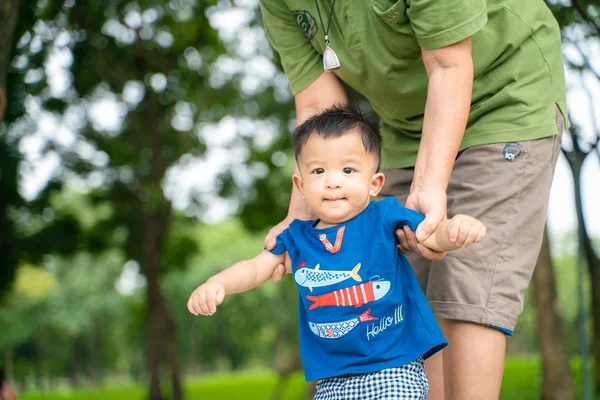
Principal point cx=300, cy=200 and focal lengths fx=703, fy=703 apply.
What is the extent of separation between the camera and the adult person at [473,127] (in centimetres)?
185

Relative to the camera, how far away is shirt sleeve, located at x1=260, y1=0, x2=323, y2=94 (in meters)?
2.34

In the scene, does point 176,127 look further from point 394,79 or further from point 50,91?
point 394,79

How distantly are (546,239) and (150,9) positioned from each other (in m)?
6.60

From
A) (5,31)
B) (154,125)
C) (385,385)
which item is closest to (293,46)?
(385,385)

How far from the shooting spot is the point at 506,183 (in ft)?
6.48

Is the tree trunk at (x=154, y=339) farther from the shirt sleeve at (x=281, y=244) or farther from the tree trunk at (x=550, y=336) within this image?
the shirt sleeve at (x=281, y=244)

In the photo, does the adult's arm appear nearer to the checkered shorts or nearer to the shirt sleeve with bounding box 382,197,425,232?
the shirt sleeve with bounding box 382,197,425,232

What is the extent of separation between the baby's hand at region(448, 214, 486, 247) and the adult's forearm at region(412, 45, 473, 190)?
0.19 m

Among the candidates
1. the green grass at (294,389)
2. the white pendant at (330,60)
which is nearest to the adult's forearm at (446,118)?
the white pendant at (330,60)

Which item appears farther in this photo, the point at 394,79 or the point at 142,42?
the point at 142,42

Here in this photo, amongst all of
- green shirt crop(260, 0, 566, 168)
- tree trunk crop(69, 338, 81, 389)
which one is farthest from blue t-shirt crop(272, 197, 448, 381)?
tree trunk crop(69, 338, 81, 389)

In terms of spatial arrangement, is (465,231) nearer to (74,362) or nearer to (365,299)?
(365,299)

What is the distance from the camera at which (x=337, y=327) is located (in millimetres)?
1853

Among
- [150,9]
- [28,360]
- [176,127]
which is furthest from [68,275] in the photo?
[150,9]
